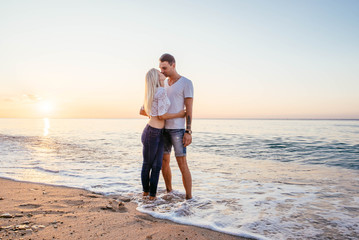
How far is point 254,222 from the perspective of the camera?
3402mm

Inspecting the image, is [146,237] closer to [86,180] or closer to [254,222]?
[254,222]

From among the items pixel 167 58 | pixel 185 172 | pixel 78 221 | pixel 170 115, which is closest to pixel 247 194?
pixel 185 172

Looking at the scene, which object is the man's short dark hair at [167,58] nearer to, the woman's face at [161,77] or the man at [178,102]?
the man at [178,102]

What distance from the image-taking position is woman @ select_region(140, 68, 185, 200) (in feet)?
13.3

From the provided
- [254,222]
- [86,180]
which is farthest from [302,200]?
→ [86,180]

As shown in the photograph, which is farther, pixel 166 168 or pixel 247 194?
pixel 247 194

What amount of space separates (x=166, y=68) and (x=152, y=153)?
143 centimetres

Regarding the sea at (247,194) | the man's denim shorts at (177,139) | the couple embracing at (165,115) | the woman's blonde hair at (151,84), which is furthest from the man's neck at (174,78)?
the sea at (247,194)

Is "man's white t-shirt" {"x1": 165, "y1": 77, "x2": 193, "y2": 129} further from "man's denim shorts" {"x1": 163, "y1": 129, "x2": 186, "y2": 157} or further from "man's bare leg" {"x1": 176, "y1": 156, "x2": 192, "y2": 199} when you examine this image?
"man's bare leg" {"x1": 176, "y1": 156, "x2": 192, "y2": 199}

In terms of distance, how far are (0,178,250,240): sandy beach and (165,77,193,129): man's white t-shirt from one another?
1456 millimetres

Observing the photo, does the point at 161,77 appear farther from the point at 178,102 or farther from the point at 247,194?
the point at 247,194

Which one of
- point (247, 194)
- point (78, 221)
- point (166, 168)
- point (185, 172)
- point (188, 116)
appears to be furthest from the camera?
point (247, 194)

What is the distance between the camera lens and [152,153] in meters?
4.28

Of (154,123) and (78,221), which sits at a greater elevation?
(154,123)
